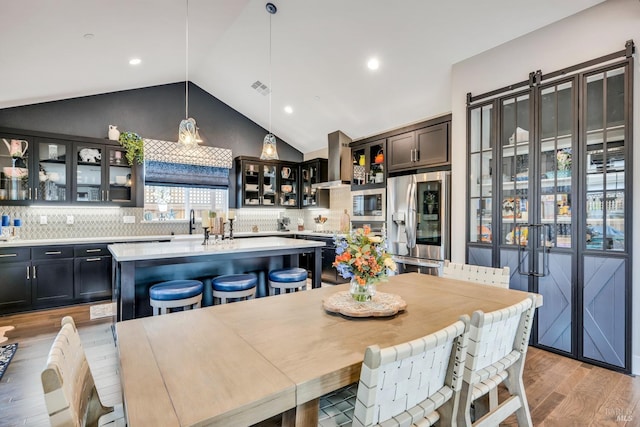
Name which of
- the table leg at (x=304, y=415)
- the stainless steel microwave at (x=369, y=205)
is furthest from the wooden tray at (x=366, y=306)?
the stainless steel microwave at (x=369, y=205)

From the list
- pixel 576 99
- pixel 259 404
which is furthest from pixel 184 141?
pixel 576 99

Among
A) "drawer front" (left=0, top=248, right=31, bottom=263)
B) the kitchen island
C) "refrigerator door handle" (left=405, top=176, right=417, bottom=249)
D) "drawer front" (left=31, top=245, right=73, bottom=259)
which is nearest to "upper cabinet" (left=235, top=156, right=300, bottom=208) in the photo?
"drawer front" (left=31, top=245, right=73, bottom=259)

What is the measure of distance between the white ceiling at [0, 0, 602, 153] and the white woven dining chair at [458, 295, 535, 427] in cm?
289

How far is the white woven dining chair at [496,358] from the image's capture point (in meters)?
1.27

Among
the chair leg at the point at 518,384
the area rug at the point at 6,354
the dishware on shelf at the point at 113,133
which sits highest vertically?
the dishware on shelf at the point at 113,133

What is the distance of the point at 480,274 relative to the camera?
259 centimetres

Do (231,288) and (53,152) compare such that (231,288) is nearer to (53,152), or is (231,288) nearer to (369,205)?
(369,205)

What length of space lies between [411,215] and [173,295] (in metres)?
3.11

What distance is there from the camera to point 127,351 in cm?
124

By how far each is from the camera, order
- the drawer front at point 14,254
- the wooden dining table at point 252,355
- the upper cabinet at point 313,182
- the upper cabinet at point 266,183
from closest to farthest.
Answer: the wooden dining table at point 252,355, the drawer front at point 14,254, the upper cabinet at point 266,183, the upper cabinet at point 313,182

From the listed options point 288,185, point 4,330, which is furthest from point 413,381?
point 288,185

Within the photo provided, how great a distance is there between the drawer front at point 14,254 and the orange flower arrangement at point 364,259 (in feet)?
14.9

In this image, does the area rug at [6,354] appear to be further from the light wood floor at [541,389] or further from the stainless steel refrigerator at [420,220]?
the stainless steel refrigerator at [420,220]

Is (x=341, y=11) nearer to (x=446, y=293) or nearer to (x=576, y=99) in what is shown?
(x=576, y=99)
